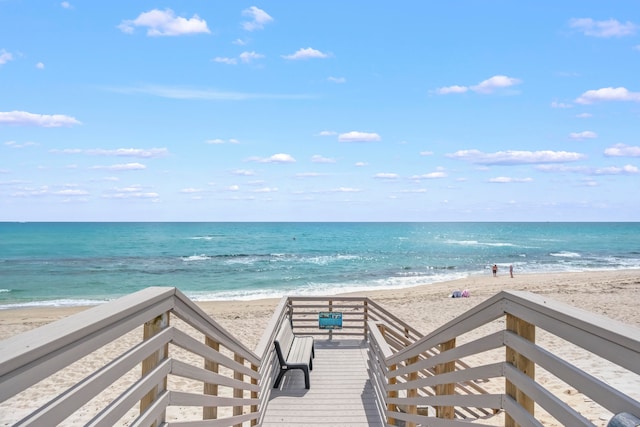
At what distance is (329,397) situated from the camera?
7.07 meters

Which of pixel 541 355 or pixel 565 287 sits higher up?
pixel 541 355

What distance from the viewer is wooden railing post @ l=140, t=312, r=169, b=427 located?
81.7 inches

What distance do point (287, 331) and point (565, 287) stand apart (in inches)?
940

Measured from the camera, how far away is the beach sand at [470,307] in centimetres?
901

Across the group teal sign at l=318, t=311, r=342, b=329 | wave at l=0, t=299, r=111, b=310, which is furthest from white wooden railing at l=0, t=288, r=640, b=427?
wave at l=0, t=299, r=111, b=310

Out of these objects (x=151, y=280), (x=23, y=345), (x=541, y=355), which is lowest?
(x=151, y=280)

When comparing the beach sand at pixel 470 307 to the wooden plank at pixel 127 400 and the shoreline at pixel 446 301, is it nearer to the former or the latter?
the shoreline at pixel 446 301

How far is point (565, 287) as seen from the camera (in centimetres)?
2798

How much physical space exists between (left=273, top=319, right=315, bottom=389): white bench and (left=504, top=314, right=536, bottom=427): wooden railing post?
514 cm

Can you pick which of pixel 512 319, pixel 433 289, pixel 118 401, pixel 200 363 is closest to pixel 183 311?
pixel 118 401

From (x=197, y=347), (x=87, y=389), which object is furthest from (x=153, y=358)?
(x=87, y=389)

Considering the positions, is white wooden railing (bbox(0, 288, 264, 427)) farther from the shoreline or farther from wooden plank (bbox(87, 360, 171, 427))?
the shoreline

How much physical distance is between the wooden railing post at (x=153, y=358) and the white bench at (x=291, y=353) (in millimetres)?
4922

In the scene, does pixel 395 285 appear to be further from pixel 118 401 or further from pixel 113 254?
pixel 113 254
